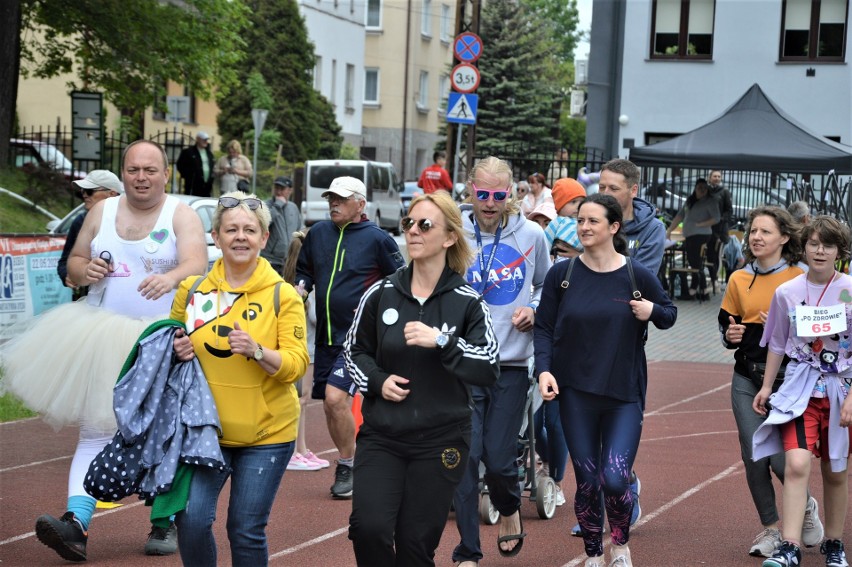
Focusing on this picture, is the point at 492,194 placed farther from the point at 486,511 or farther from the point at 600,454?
the point at 486,511

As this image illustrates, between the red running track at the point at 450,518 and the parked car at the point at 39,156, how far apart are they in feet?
45.7

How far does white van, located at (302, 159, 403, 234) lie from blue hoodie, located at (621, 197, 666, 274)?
99.4 feet

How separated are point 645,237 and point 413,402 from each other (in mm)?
2994

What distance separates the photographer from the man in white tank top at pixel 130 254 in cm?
660

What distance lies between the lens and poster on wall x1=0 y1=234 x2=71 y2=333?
13383mm

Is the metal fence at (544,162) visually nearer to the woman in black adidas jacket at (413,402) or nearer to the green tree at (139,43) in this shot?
the green tree at (139,43)

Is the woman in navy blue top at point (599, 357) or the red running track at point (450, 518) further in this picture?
the red running track at point (450, 518)

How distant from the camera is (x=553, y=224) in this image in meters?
8.40

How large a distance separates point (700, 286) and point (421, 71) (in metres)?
47.2

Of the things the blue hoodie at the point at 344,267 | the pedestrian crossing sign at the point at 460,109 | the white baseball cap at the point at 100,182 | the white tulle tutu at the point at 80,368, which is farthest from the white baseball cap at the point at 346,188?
the pedestrian crossing sign at the point at 460,109

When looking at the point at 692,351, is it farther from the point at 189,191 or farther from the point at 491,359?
the point at 491,359

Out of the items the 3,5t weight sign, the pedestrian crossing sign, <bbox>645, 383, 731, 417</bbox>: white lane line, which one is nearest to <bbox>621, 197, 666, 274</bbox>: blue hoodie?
<bbox>645, 383, 731, 417</bbox>: white lane line

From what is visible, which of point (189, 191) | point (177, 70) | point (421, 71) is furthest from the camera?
point (421, 71)

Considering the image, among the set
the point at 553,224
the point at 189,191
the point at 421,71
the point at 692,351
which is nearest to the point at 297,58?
the point at 421,71
